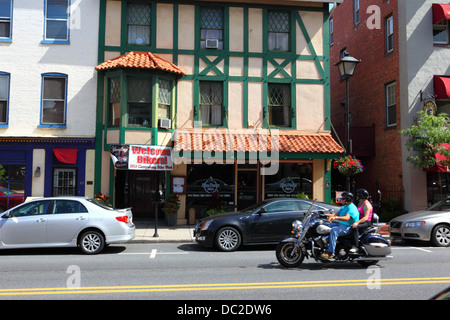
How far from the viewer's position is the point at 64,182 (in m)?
14.9

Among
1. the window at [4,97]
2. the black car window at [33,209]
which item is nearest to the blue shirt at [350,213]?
the black car window at [33,209]

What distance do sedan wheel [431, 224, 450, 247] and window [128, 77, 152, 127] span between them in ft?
33.6

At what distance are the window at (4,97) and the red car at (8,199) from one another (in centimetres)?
269

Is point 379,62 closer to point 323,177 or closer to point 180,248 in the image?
point 323,177

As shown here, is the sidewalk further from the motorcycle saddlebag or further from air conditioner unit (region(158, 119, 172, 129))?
the motorcycle saddlebag

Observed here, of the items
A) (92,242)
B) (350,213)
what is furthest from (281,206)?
(92,242)

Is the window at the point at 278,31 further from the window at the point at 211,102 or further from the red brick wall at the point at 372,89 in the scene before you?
the red brick wall at the point at 372,89

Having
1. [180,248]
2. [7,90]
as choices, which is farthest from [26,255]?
[7,90]

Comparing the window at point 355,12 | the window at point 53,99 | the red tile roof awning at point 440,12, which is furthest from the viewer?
the window at point 355,12

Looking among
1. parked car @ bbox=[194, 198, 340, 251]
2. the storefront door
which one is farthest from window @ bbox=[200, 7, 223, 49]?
parked car @ bbox=[194, 198, 340, 251]

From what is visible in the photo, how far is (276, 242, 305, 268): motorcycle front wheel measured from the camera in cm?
789

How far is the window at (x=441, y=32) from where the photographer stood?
16469mm

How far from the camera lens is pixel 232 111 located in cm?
1578

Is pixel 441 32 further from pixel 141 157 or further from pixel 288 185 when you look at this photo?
pixel 141 157
